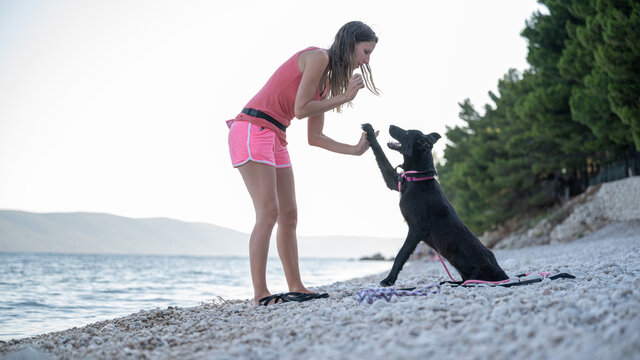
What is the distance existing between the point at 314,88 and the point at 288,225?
1120mm

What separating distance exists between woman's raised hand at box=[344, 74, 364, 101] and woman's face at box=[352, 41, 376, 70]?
14 cm

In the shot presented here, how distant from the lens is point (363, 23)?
3475 millimetres

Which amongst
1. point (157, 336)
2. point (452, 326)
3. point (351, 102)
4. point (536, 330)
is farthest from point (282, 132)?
point (536, 330)

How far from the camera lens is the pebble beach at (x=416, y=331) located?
1630mm

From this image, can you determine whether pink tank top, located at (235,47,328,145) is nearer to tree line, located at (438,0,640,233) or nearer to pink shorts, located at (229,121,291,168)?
pink shorts, located at (229,121,291,168)

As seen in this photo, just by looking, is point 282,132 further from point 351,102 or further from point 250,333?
point 250,333

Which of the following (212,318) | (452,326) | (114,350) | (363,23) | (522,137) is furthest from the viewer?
(522,137)

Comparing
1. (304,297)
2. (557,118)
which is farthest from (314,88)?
(557,118)

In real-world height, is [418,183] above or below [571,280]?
above

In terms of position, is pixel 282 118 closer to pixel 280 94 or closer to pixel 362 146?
pixel 280 94

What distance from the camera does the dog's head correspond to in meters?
3.67

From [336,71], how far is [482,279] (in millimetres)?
1897

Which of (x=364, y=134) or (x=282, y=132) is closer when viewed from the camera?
(x=282, y=132)

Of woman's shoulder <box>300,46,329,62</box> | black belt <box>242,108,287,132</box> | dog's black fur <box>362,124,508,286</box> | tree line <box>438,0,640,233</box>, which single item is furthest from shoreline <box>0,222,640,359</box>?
tree line <box>438,0,640,233</box>
